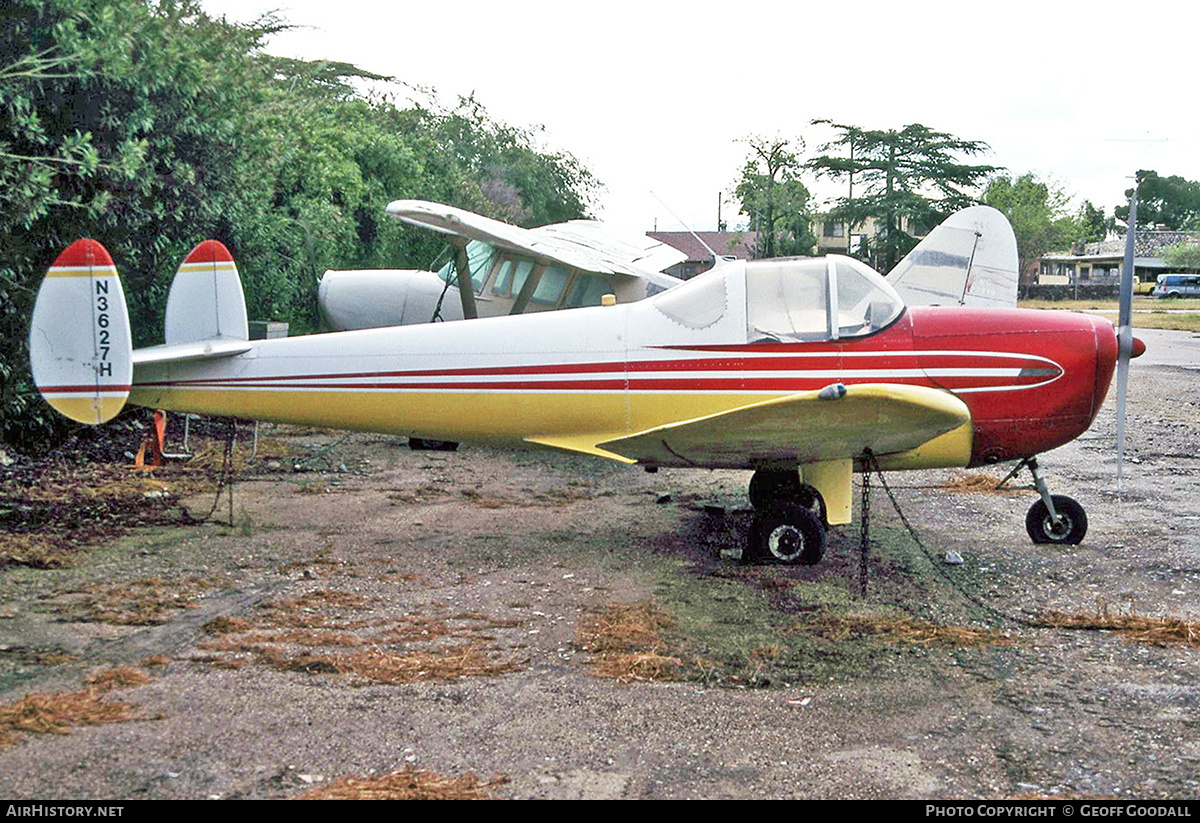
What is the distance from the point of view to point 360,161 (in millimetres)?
18828

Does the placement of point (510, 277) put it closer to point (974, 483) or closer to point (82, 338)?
point (974, 483)

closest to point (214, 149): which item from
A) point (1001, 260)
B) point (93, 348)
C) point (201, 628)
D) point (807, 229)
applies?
point (93, 348)

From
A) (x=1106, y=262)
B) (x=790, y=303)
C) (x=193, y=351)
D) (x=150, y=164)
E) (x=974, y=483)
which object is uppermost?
(x=1106, y=262)

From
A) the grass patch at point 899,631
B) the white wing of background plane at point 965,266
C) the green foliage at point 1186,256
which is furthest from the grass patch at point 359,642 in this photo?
the green foliage at point 1186,256

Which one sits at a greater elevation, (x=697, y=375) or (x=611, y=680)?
(x=697, y=375)

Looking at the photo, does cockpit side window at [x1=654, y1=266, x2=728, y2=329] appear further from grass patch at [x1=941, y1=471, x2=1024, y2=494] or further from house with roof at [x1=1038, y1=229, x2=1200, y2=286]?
house with roof at [x1=1038, y1=229, x2=1200, y2=286]

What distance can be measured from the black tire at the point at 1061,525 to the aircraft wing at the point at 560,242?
15.4 ft

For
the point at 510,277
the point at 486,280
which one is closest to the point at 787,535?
the point at 510,277

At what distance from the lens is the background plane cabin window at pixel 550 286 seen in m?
11.0

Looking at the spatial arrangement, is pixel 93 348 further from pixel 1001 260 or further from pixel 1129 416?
pixel 1129 416

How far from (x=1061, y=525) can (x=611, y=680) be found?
4.26 meters

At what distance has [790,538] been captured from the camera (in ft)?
23.0

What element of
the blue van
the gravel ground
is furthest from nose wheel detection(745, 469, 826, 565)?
the blue van

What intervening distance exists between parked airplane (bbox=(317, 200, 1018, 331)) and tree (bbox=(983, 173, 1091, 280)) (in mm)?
71677
